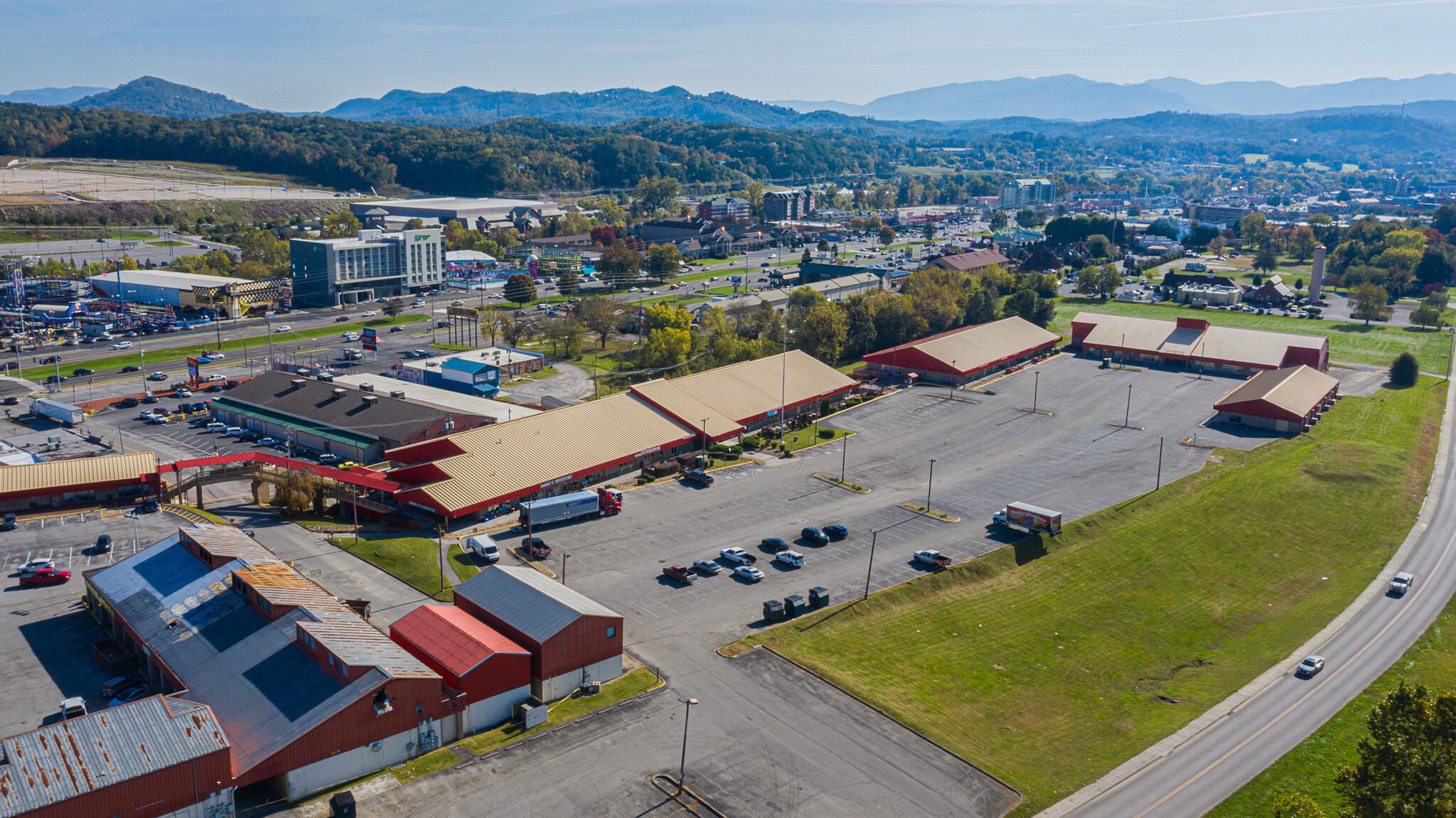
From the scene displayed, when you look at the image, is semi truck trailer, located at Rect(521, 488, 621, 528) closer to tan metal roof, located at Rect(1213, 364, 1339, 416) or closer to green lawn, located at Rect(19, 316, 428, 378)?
tan metal roof, located at Rect(1213, 364, 1339, 416)

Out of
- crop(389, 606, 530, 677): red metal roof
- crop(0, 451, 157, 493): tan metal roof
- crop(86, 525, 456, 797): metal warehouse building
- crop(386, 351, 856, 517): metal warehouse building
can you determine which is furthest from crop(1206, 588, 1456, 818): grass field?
crop(0, 451, 157, 493): tan metal roof

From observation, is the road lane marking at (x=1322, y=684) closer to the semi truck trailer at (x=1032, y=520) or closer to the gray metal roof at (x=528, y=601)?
the semi truck trailer at (x=1032, y=520)

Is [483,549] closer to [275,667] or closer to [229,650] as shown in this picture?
[229,650]

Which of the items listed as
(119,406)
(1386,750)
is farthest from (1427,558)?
(119,406)

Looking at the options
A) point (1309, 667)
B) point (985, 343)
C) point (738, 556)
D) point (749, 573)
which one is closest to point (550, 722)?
point (749, 573)

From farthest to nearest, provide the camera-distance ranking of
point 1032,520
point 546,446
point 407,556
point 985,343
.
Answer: point 985,343, point 546,446, point 1032,520, point 407,556

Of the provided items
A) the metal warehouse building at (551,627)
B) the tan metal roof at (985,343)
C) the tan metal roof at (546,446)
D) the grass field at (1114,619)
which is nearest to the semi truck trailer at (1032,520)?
the grass field at (1114,619)
